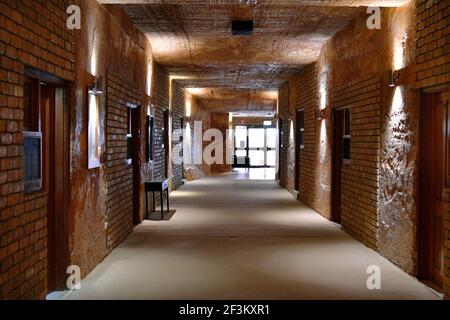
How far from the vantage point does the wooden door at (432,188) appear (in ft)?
16.6

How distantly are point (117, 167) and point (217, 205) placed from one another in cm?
→ 441

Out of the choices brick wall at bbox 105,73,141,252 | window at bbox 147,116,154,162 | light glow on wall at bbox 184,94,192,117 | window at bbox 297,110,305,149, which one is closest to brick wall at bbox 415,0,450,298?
brick wall at bbox 105,73,141,252

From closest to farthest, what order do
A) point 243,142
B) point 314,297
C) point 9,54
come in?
point 9,54 → point 314,297 → point 243,142

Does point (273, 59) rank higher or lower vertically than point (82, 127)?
higher

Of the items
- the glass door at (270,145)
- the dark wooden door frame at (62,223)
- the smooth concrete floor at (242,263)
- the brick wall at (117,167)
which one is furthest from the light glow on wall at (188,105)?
the glass door at (270,145)

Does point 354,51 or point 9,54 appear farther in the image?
point 354,51

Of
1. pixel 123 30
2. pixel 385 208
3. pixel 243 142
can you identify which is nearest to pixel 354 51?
pixel 385 208

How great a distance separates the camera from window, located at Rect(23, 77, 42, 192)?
3922mm

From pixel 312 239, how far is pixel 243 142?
22.3 m

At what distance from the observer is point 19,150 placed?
3.51 meters

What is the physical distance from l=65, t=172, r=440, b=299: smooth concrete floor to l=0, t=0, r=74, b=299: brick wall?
889 mm

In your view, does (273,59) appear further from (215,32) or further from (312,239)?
(312,239)

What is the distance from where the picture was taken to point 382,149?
6.30m

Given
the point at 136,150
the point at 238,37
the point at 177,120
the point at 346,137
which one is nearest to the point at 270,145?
the point at 177,120
